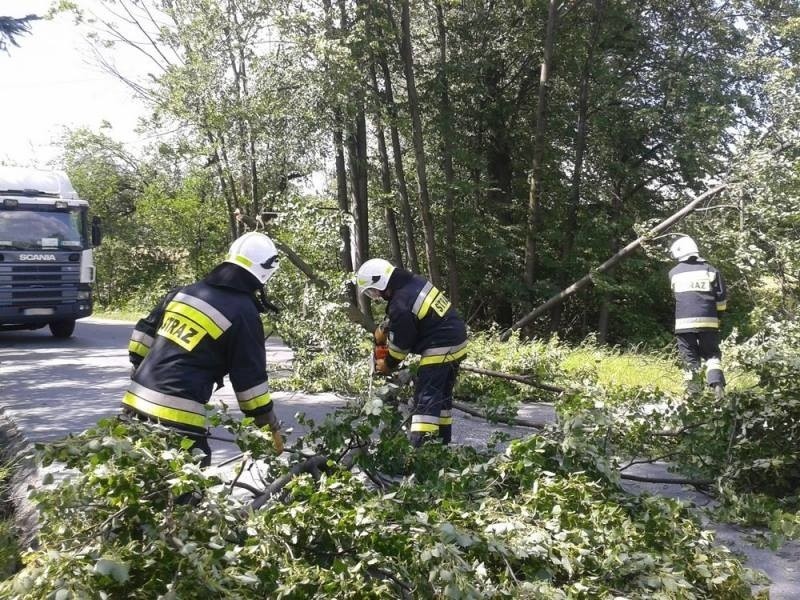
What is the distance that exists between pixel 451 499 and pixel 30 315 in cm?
1077

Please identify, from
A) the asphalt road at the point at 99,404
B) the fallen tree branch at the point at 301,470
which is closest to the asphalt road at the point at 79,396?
the asphalt road at the point at 99,404

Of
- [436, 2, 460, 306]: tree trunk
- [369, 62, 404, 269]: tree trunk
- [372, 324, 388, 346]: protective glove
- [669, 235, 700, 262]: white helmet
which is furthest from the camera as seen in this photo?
[369, 62, 404, 269]: tree trunk

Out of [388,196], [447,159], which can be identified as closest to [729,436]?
A: [388,196]

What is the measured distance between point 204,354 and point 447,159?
12.8 meters

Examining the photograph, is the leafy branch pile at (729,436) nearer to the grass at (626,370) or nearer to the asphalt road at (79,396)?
the asphalt road at (79,396)

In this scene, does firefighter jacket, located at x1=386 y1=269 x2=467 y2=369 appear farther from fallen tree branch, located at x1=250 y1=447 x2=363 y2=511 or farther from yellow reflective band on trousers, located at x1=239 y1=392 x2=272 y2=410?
yellow reflective band on trousers, located at x1=239 y1=392 x2=272 y2=410

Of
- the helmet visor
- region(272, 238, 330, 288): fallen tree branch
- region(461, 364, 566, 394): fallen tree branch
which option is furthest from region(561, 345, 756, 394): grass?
the helmet visor

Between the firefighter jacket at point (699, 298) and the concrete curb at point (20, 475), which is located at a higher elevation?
the firefighter jacket at point (699, 298)

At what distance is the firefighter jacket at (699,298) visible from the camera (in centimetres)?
673

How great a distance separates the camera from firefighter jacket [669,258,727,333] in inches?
265

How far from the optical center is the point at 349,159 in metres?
14.8

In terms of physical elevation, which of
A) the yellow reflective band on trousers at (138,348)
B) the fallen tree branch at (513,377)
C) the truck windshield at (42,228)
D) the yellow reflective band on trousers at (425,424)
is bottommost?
the fallen tree branch at (513,377)

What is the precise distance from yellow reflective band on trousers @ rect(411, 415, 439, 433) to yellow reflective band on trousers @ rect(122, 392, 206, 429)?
191cm

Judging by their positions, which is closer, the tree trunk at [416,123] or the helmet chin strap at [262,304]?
the helmet chin strap at [262,304]
